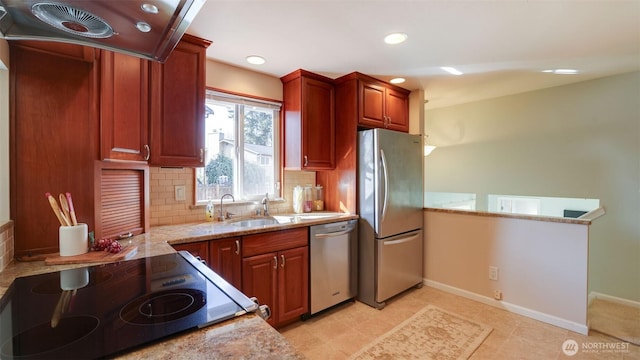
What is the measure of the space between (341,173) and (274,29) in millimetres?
1527

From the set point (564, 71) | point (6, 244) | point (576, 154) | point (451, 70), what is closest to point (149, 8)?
point (6, 244)

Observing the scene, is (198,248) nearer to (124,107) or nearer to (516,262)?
(124,107)

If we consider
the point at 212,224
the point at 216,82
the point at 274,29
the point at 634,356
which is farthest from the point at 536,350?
the point at 216,82

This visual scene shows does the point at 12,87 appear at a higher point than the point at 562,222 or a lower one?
higher

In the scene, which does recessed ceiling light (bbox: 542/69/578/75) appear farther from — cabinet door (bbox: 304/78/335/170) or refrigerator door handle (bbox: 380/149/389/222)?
cabinet door (bbox: 304/78/335/170)

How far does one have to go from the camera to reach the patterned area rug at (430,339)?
1.98 metres

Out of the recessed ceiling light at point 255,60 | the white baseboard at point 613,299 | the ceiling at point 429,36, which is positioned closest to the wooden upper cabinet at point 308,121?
the ceiling at point 429,36

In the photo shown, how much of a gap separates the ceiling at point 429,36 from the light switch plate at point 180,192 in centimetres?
115

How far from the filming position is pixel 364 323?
7.89ft

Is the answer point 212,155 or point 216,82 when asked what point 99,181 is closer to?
point 212,155

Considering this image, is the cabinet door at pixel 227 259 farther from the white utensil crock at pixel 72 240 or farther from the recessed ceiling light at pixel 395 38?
the recessed ceiling light at pixel 395 38

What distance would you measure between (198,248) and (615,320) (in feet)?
11.8

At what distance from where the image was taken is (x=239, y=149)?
2.73 m

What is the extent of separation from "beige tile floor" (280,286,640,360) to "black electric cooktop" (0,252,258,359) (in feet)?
4.45
